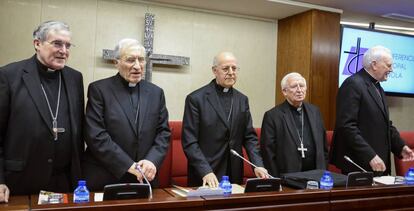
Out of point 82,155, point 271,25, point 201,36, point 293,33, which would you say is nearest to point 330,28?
point 293,33

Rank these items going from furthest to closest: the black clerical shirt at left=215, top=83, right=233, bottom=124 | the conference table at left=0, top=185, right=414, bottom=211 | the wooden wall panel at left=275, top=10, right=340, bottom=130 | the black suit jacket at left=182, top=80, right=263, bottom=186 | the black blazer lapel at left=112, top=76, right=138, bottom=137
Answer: the wooden wall panel at left=275, top=10, right=340, bottom=130
the black clerical shirt at left=215, top=83, right=233, bottom=124
the black suit jacket at left=182, top=80, right=263, bottom=186
the black blazer lapel at left=112, top=76, right=138, bottom=137
the conference table at left=0, top=185, right=414, bottom=211

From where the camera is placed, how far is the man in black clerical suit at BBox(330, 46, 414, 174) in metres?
2.60

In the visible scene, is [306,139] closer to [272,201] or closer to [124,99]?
[272,201]

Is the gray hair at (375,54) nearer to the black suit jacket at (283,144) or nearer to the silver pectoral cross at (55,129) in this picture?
the black suit jacket at (283,144)

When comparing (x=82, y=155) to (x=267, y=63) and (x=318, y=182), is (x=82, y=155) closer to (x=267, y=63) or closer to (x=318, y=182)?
(x=318, y=182)

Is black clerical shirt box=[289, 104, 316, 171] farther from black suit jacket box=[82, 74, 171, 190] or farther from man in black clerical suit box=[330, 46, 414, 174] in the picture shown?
black suit jacket box=[82, 74, 171, 190]

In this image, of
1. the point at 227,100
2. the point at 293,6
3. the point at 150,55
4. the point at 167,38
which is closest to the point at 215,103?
the point at 227,100

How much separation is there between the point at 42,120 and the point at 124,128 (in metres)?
0.39

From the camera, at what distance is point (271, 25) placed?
15.0ft

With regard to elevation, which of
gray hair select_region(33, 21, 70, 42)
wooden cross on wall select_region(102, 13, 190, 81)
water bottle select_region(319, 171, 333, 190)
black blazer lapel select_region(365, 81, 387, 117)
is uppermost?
wooden cross on wall select_region(102, 13, 190, 81)

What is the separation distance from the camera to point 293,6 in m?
4.00

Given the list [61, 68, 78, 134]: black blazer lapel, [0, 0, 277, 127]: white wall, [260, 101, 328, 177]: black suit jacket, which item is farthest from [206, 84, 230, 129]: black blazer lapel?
[0, 0, 277, 127]: white wall

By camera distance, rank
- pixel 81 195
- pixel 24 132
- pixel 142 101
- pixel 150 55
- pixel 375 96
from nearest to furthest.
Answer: pixel 81 195 → pixel 24 132 → pixel 142 101 → pixel 375 96 → pixel 150 55

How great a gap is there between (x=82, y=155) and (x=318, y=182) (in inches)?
47.9
